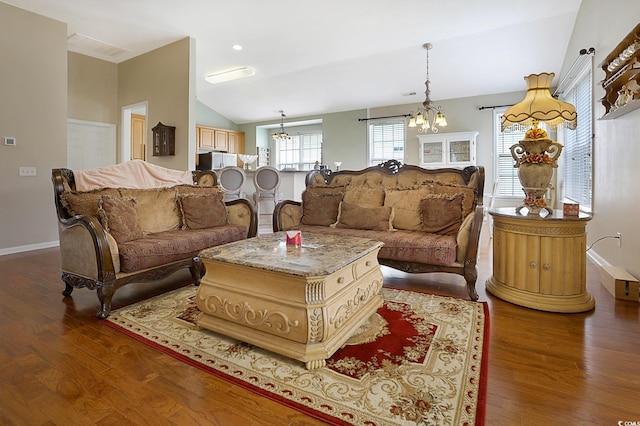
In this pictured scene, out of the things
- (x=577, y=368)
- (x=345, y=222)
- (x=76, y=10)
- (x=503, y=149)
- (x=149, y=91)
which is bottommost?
(x=577, y=368)

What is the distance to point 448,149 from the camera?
7301 mm

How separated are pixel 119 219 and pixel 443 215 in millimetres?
2675

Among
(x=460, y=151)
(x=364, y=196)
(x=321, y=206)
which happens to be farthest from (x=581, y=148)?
(x=321, y=206)

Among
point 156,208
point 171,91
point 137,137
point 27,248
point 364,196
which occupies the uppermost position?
point 171,91

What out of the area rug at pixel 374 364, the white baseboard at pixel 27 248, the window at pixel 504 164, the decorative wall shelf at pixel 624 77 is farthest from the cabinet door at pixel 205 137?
the decorative wall shelf at pixel 624 77

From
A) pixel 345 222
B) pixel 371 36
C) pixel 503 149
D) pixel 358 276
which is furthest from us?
pixel 503 149

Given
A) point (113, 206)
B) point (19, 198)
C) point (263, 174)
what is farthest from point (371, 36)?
point (19, 198)

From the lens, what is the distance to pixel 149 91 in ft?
18.9

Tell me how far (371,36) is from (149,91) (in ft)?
12.7

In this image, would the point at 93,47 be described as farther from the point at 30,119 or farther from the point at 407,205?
the point at 407,205

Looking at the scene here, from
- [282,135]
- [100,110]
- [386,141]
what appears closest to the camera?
[100,110]

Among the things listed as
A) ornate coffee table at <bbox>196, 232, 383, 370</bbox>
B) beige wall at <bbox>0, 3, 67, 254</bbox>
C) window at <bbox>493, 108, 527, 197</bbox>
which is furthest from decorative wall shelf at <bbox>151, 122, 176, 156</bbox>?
window at <bbox>493, 108, 527, 197</bbox>

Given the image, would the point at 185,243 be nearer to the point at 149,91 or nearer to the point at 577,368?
the point at 577,368

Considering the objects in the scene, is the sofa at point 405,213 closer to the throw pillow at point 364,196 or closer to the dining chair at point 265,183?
the throw pillow at point 364,196
